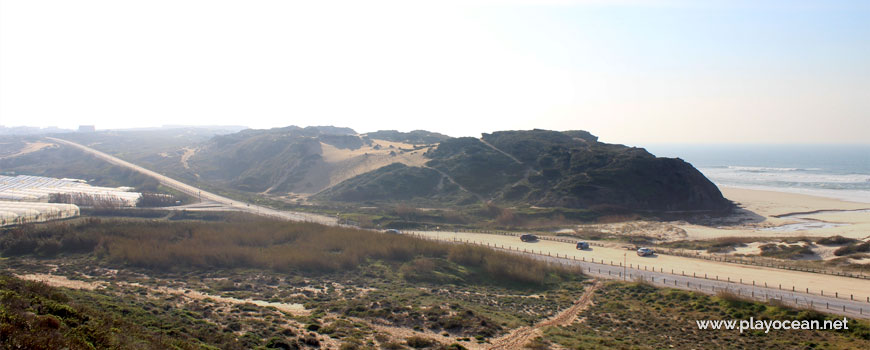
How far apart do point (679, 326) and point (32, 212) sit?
8457 centimetres

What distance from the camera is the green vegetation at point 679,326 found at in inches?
1030

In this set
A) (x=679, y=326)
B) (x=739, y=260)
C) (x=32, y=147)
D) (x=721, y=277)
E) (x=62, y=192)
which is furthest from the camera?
(x=32, y=147)

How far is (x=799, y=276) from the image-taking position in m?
40.8

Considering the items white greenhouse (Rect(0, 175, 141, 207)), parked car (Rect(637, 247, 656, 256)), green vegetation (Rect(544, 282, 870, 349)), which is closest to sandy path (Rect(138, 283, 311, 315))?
green vegetation (Rect(544, 282, 870, 349))

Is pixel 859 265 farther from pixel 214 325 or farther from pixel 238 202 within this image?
pixel 238 202

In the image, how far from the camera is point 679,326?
1180 inches

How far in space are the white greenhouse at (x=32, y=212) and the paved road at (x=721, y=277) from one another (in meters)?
61.3

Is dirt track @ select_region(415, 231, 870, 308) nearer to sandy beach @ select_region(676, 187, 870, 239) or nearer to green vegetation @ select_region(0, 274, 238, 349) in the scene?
sandy beach @ select_region(676, 187, 870, 239)

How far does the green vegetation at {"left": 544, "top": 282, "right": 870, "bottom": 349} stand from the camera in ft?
85.8

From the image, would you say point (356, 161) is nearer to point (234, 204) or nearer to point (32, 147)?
point (234, 204)

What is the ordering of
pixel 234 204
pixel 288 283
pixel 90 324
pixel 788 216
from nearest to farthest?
pixel 90 324, pixel 288 283, pixel 788 216, pixel 234 204

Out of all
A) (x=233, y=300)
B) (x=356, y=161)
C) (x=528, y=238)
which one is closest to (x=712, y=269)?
(x=528, y=238)

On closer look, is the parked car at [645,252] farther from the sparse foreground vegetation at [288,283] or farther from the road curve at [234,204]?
the road curve at [234,204]

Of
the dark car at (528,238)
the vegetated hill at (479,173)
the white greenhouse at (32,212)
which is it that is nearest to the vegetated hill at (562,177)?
the vegetated hill at (479,173)
